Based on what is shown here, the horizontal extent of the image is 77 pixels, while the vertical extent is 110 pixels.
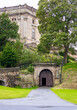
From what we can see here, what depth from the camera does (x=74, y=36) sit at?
34594mm

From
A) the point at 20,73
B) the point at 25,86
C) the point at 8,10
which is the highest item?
the point at 8,10

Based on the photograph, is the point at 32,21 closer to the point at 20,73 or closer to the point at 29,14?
the point at 29,14

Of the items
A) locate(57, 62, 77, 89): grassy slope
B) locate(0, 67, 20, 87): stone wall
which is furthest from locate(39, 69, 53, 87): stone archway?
locate(0, 67, 20, 87): stone wall

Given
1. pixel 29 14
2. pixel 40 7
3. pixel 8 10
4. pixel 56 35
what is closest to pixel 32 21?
pixel 29 14

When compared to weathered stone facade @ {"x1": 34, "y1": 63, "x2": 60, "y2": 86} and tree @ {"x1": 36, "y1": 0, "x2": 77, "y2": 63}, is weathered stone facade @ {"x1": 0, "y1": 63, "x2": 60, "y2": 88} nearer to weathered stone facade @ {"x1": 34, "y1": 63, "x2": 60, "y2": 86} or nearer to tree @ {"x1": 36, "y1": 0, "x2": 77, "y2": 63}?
weathered stone facade @ {"x1": 34, "y1": 63, "x2": 60, "y2": 86}

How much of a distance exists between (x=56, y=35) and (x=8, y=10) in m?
33.1

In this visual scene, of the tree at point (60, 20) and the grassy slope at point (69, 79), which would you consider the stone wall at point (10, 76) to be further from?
the tree at point (60, 20)

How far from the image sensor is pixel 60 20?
36.8 meters

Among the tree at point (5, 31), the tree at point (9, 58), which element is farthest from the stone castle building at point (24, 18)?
the tree at point (9, 58)

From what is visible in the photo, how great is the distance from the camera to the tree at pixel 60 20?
34.3 meters

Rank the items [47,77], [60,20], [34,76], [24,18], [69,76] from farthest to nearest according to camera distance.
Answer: [24,18] → [60,20] → [47,77] → [34,76] → [69,76]

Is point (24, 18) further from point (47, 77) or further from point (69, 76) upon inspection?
point (69, 76)

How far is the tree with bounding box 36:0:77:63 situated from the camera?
113 feet

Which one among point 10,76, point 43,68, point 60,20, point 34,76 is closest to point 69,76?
point 43,68
